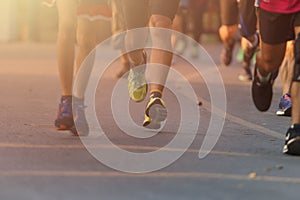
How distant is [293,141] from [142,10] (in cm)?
180

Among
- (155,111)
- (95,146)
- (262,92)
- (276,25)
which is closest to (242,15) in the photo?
(262,92)

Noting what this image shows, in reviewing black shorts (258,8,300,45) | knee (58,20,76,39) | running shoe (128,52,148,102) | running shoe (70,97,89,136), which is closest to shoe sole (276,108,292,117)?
running shoe (128,52,148,102)

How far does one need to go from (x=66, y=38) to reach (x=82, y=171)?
145 cm

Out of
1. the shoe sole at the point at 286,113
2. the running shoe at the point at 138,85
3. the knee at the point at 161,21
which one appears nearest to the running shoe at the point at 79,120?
the running shoe at the point at 138,85

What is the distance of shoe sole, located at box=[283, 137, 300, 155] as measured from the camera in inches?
237

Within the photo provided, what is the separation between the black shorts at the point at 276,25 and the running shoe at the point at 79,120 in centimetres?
123

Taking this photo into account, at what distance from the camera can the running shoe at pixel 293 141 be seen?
19.7 feet

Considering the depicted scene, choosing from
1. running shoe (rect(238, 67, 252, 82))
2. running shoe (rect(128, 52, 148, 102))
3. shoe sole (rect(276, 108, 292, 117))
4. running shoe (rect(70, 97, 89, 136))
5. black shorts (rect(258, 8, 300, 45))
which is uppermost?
black shorts (rect(258, 8, 300, 45))

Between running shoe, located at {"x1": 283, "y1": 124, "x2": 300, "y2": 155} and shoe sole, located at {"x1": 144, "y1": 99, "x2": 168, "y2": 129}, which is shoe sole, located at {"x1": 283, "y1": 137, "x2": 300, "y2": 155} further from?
shoe sole, located at {"x1": 144, "y1": 99, "x2": 168, "y2": 129}

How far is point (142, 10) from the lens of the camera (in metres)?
7.34

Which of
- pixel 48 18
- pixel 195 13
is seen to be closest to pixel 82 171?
pixel 195 13

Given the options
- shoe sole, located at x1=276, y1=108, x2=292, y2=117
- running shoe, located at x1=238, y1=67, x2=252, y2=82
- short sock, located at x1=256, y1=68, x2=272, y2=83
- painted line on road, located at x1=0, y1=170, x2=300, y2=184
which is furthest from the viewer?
running shoe, located at x1=238, y1=67, x2=252, y2=82

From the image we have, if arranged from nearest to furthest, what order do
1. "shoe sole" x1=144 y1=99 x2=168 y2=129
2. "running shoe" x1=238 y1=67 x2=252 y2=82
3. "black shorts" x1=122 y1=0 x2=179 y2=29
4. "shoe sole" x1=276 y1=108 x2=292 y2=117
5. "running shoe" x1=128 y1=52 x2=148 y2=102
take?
"shoe sole" x1=144 y1=99 x2=168 y2=129
"black shorts" x1=122 y1=0 x2=179 y2=29
"running shoe" x1=128 y1=52 x2=148 y2=102
"shoe sole" x1=276 y1=108 x2=292 y2=117
"running shoe" x1=238 y1=67 x2=252 y2=82

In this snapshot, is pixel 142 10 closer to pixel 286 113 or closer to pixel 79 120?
pixel 79 120
